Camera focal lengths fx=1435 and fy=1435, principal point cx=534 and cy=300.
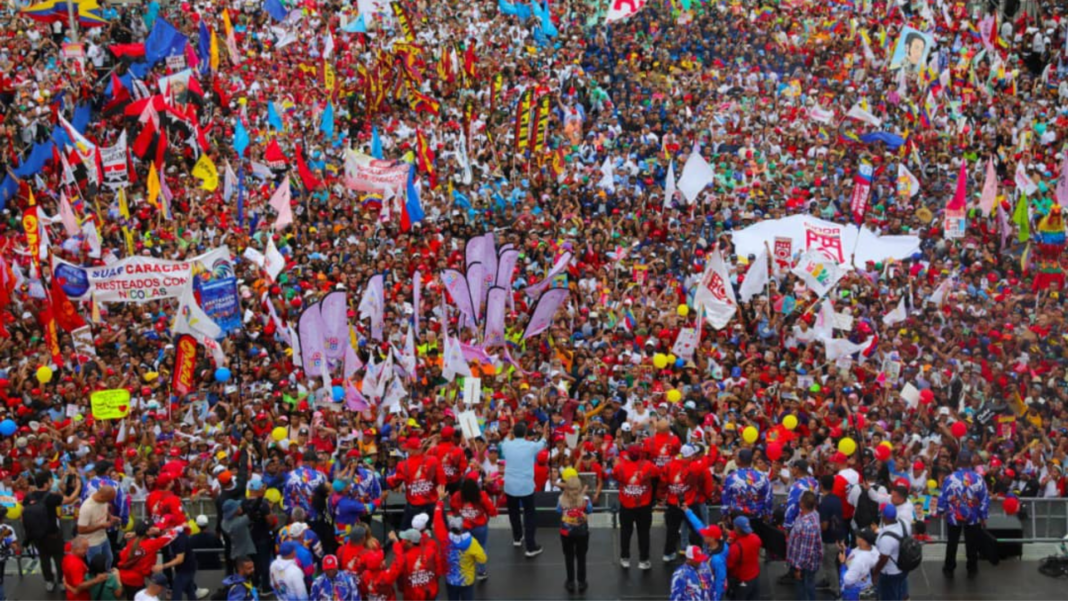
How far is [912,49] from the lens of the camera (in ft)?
91.5

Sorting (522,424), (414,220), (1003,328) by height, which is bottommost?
(522,424)

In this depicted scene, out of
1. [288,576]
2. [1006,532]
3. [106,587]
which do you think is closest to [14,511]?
[106,587]

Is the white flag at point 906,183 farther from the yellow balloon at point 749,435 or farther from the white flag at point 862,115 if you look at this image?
the yellow balloon at point 749,435

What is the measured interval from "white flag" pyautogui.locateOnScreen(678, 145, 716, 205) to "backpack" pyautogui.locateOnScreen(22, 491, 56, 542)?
1293 centimetres

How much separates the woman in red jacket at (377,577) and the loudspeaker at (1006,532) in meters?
5.96

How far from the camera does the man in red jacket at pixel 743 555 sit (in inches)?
488

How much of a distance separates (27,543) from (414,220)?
10692 mm

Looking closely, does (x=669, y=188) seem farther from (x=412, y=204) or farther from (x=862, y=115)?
(x=862, y=115)

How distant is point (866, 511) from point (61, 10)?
21508 mm

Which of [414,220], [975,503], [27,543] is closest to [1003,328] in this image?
[975,503]

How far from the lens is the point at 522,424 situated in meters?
14.2

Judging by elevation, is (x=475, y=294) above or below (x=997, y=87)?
below

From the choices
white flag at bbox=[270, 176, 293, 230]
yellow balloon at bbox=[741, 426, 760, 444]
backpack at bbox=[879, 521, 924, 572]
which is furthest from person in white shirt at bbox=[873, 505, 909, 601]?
white flag at bbox=[270, 176, 293, 230]

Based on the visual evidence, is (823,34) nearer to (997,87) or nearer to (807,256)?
(997,87)
